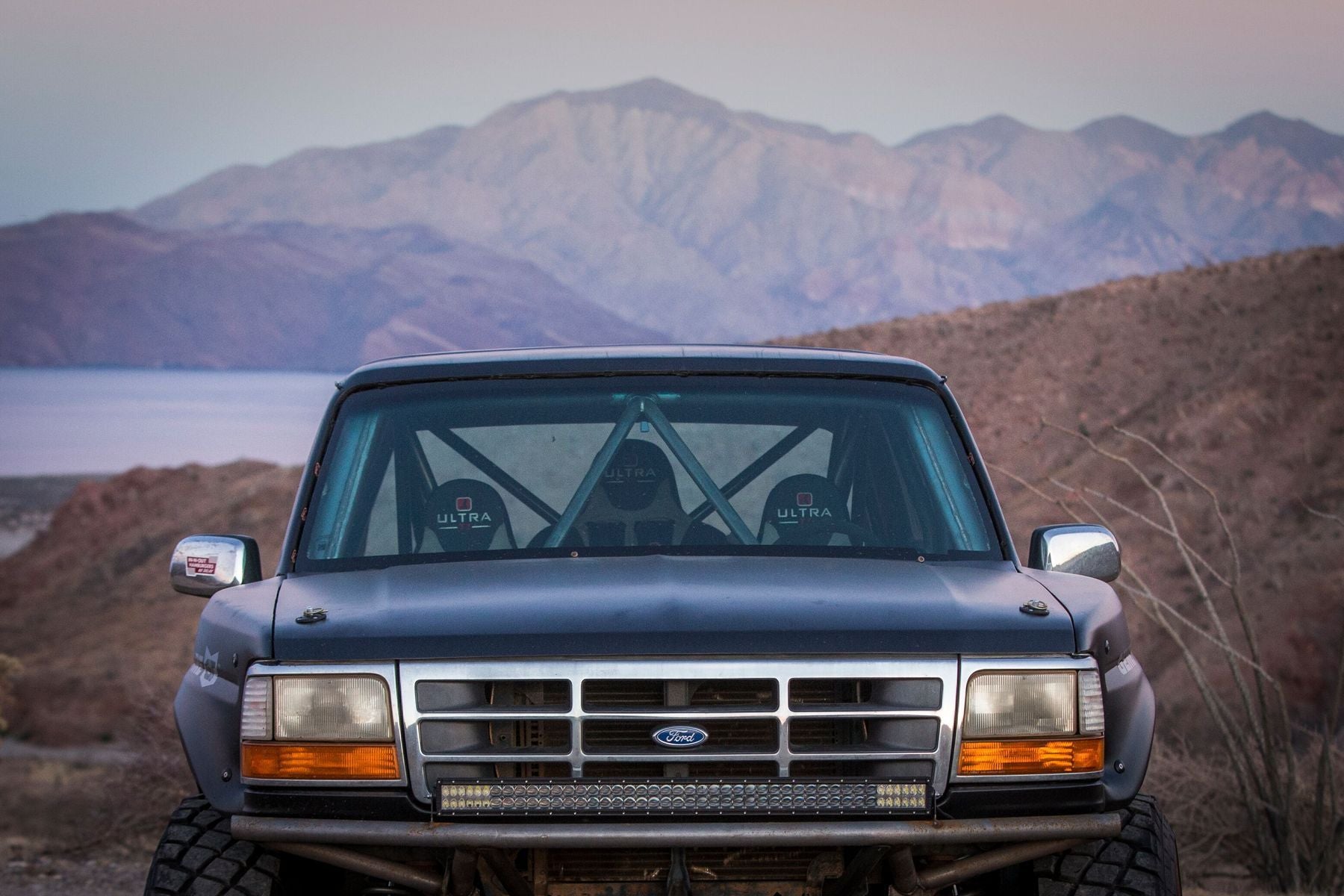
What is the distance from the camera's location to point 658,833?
3.21 m

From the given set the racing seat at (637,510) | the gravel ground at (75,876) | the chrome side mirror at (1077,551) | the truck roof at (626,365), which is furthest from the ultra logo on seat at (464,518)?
the gravel ground at (75,876)

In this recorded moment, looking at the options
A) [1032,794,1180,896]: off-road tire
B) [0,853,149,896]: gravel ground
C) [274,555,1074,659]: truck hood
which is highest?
[274,555,1074,659]: truck hood

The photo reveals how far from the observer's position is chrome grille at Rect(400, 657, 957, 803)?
3275mm

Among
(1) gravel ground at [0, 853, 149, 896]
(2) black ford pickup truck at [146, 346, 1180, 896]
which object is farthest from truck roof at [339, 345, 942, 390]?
(1) gravel ground at [0, 853, 149, 896]

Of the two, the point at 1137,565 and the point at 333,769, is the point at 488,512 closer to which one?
the point at 333,769

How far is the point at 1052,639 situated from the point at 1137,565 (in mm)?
26873

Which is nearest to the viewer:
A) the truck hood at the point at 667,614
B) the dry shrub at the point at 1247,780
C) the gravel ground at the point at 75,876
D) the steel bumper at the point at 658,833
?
the steel bumper at the point at 658,833

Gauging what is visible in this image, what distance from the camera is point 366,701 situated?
131 inches

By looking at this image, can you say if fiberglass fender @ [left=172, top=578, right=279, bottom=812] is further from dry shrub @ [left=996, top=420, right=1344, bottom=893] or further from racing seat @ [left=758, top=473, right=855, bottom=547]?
dry shrub @ [left=996, top=420, right=1344, bottom=893]

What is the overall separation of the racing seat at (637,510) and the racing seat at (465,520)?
0.13 metres

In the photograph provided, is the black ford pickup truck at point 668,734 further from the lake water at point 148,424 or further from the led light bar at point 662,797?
the lake water at point 148,424

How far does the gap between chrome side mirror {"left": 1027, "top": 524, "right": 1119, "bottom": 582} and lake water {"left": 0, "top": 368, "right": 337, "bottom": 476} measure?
338 feet

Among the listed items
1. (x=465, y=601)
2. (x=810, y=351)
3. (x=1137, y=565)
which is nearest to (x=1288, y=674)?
(x=1137, y=565)

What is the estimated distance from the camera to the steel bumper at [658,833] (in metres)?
3.21
